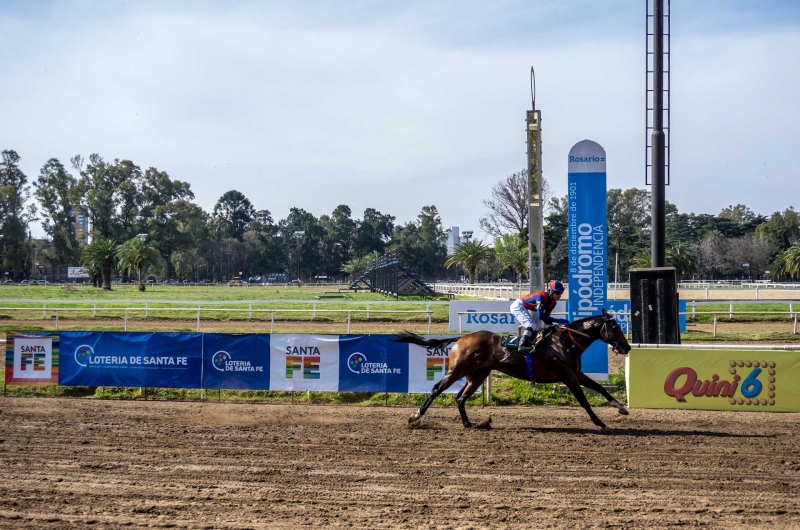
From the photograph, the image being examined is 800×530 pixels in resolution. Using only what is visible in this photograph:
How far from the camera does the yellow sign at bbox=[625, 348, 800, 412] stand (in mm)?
11914

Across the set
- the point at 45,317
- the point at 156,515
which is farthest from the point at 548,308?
the point at 45,317

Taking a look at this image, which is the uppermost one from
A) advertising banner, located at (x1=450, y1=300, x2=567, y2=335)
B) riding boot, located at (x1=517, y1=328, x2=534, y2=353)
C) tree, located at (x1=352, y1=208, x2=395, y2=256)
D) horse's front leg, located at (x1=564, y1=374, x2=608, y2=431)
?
tree, located at (x1=352, y1=208, x2=395, y2=256)

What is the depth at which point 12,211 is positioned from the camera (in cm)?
9700

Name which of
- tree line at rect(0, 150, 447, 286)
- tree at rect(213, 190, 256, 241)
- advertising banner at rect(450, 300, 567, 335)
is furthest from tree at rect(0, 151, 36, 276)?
advertising banner at rect(450, 300, 567, 335)

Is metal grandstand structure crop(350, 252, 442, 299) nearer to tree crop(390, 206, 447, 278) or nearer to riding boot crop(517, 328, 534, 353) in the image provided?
riding boot crop(517, 328, 534, 353)

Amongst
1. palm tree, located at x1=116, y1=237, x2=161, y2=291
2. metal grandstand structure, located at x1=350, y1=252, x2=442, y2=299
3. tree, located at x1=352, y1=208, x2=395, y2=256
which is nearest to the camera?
metal grandstand structure, located at x1=350, y1=252, x2=442, y2=299

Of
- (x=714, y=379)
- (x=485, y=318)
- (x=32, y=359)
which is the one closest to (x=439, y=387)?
(x=714, y=379)

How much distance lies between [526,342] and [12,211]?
102915 mm

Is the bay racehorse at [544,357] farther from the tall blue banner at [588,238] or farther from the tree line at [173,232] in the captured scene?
the tree line at [173,232]

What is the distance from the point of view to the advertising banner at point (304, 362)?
1337 centimetres

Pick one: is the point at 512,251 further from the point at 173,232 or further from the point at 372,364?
the point at 173,232

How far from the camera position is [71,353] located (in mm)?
13984

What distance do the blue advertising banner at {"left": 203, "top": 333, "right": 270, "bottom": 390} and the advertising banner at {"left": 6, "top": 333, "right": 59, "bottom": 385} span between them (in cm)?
313

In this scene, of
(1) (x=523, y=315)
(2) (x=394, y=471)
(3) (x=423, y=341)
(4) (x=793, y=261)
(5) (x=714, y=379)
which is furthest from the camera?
(4) (x=793, y=261)
